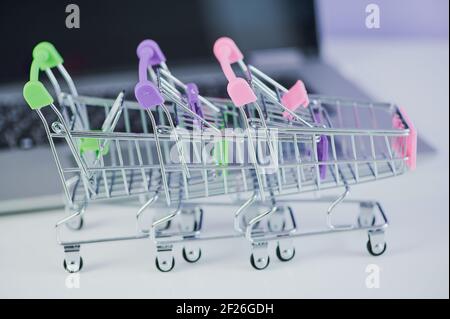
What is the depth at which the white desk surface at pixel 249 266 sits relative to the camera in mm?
889

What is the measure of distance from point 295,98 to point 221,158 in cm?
14

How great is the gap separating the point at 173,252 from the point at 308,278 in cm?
21

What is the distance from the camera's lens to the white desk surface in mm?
889

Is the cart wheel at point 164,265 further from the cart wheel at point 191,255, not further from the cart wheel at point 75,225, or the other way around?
the cart wheel at point 75,225

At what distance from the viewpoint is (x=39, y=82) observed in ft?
2.67

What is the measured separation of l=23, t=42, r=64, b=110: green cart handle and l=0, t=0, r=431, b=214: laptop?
53 centimetres

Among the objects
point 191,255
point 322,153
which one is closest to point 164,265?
point 191,255

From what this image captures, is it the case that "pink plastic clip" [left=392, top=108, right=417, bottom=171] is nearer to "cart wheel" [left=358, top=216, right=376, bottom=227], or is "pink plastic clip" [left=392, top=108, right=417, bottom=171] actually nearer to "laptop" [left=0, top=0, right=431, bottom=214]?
"cart wheel" [left=358, top=216, right=376, bottom=227]

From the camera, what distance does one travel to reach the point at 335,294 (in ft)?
2.83

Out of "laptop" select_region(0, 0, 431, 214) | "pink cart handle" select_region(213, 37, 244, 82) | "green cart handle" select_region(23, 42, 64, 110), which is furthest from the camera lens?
"laptop" select_region(0, 0, 431, 214)

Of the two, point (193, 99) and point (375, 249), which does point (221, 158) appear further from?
point (375, 249)

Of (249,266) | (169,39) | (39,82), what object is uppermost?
(169,39)

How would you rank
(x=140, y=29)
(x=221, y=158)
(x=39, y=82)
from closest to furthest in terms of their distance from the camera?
(x=39, y=82) → (x=221, y=158) → (x=140, y=29)

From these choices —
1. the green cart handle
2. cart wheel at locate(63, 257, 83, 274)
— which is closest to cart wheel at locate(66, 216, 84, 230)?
cart wheel at locate(63, 257, 83, 274)
